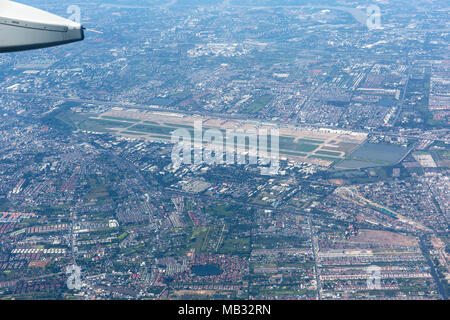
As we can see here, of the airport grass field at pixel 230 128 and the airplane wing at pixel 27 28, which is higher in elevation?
the airplane wing at pixel 27 28

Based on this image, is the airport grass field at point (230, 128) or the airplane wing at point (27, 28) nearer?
the airplane wing at point (27, 28)

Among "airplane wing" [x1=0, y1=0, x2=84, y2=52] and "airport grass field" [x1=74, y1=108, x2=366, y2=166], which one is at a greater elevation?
"airplane wing" [x1=0, y1=0, x2=84, y2=52]

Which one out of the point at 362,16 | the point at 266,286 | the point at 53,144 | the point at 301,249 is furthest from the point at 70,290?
the point at 362,16

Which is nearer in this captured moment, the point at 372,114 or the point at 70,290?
the point at 70,290

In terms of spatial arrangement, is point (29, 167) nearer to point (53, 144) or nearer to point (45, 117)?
point (53, 144)

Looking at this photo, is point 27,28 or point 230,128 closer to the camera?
point 27,28

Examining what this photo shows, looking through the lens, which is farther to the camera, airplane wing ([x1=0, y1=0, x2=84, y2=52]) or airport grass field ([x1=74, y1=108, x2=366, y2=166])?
airport grass field ([x1=74, y1=108, x2=366, y2=166])

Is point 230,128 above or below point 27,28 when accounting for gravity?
below

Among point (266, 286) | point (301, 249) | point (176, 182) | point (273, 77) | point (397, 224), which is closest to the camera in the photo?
point (266, 286)
